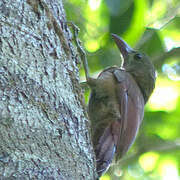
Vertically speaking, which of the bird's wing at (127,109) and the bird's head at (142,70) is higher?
the bird's head at (142,70)

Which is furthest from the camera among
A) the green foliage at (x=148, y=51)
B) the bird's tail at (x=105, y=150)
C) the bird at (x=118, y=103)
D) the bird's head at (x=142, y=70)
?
the bird's head at (x=142, y=70)

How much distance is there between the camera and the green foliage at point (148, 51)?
4.00 m

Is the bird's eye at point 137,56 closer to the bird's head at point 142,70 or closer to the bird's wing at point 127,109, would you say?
the bird's head at point 142,70

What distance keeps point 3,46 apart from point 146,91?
254 centimetres

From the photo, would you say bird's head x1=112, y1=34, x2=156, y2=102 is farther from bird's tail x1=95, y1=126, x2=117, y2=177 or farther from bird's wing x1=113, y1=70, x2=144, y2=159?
bird's tail x1=95, y1=126, x2=117, y2=177

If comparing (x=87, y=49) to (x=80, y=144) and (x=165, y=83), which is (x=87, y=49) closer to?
(x=165, y=83)

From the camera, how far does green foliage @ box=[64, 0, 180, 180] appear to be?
157 inches

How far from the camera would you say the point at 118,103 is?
12.7 ft

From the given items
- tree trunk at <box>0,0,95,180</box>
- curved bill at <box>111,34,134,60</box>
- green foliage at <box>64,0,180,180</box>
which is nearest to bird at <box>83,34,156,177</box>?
curved bill at <box>111,34,134,60</box>

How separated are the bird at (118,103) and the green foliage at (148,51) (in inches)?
5.8

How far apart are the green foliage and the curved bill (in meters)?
0.06

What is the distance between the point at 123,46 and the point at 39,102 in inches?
92.5

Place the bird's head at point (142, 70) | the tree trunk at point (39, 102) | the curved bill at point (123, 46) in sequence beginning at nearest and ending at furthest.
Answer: the tree trunk at point (39, 102)
the curved bill at point (123, 46)
the bird's head at point (142, 70)

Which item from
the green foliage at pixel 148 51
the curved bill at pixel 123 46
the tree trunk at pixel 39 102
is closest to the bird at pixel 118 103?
the curved bill at pixel 123 46
